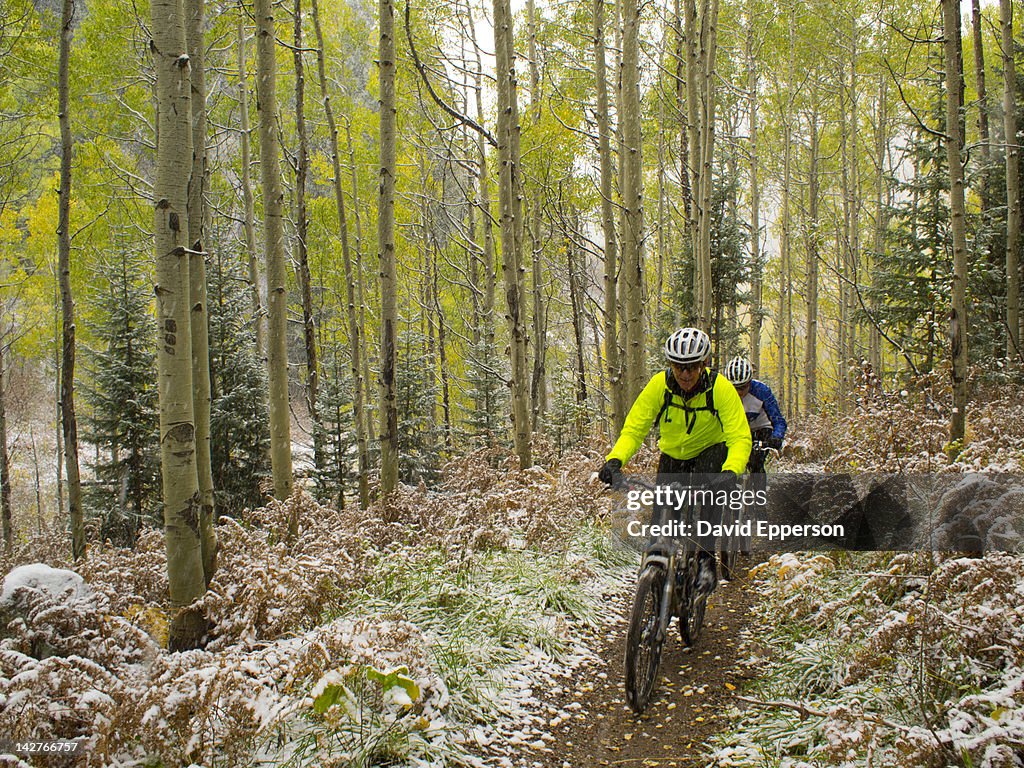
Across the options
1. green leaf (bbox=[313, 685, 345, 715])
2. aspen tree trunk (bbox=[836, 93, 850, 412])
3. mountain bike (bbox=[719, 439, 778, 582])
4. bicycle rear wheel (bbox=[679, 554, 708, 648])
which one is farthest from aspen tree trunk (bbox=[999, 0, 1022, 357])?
green leaf (bbox=[313, 685, 345, 715])

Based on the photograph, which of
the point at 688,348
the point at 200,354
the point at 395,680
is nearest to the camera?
the point at 395,680

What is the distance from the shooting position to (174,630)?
4.48 m

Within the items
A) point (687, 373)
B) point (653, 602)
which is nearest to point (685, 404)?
point (687, 373)

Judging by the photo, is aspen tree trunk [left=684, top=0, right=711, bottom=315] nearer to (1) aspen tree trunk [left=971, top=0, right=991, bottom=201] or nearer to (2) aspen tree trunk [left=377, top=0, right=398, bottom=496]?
(1) aspen tree trunk [left=971, top=0, right=991, bottom=201]

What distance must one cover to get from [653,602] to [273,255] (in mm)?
5317

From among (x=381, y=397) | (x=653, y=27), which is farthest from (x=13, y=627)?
(x=653, y=27)

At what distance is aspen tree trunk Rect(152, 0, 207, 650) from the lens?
4.37 m

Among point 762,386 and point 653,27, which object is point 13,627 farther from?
point 653,27

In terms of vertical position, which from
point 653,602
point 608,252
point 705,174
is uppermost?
point 705,174

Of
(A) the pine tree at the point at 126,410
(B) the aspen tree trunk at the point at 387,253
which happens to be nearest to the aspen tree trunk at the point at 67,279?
(A) the pine tree at the point at 126,410

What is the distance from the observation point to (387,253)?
27.5 feet

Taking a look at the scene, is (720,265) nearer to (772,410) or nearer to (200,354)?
(772,410)

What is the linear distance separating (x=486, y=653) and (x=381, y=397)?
14.7ft

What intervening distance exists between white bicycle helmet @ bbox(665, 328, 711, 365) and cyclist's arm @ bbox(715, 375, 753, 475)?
358mm
